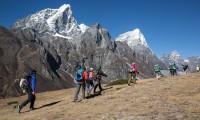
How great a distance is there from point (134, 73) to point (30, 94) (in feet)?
43.3

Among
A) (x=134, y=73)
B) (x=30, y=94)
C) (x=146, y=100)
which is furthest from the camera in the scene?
(x=134, y=73)

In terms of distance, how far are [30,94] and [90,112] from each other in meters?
7.05

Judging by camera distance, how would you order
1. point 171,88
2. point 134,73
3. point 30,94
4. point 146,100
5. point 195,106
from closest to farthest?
point 195,106
point 146,100
point 30,94
point 171,88
point 134,73

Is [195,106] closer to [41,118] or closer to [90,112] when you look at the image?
[90,112]

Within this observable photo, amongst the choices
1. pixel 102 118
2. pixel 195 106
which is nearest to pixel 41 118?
pixel 102 118

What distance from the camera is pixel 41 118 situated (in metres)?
19.5

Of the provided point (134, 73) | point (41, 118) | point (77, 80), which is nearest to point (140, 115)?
point (41, 118)

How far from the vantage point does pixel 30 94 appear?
23844 millimetres

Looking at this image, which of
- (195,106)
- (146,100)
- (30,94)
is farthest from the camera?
(30,94)

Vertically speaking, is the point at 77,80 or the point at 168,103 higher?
the point at 77,80

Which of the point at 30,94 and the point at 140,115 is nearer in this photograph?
the point at 140,115

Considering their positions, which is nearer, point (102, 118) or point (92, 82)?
point (102, 118)

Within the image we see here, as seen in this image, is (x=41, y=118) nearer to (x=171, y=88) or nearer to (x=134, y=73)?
(x=171, y=88)

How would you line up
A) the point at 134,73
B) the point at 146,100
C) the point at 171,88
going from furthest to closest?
the point at 134,73
the point at 171,88
the point at 146,100
